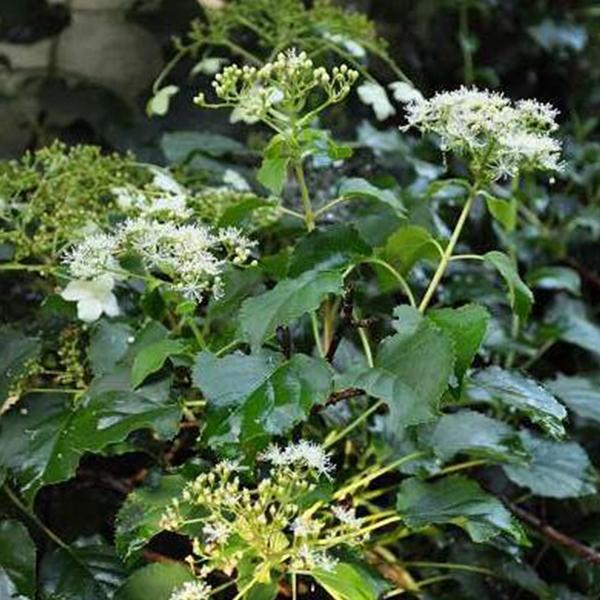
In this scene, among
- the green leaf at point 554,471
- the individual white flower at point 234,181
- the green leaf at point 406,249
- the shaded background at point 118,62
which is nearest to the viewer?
the green leaf at point 406,249

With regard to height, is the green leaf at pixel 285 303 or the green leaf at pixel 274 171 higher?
the green leaf at pixel 274 171

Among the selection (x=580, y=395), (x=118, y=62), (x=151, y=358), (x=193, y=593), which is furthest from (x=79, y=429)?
(x=118, y=62)

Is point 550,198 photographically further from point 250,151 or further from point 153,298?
point 153,298

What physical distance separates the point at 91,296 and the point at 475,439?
375 mm

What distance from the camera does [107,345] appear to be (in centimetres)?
93

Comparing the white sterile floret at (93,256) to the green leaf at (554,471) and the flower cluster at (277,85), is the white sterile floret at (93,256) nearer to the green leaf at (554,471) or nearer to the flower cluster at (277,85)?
the flower cluster at (277,85)

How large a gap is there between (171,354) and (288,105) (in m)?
0.22

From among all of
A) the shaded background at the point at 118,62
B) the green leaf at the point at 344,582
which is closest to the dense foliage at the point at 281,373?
the green leaf at the point at 344,582

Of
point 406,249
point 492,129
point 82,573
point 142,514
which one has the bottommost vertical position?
point 82,573

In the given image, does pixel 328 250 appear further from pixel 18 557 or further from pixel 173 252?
pixel 18 557

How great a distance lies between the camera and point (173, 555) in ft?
3.20

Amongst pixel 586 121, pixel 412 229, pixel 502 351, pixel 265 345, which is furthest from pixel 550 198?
pixel 265 345

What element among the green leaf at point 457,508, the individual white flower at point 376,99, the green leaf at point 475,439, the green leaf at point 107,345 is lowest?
the green leaf at point 475,439

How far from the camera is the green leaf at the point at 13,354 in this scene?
0.92 m
